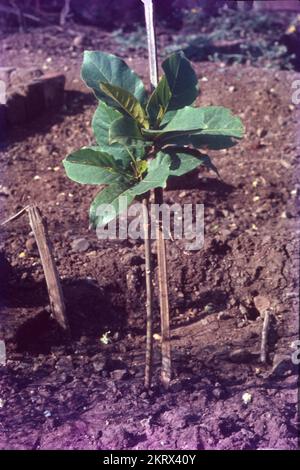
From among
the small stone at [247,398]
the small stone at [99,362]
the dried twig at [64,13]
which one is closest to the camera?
the small stone at [247,398]

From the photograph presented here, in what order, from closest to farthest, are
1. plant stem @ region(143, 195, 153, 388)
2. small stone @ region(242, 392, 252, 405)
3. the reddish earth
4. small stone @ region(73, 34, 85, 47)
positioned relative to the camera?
plant stem @ region(143, 195, 153, 388) < the reddish earth < small stone @ region(242, 392, 252, 405) < small stone @ region(73, 34, 85, 47)

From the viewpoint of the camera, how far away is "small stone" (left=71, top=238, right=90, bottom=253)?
10.4ft

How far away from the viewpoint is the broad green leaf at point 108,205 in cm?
186

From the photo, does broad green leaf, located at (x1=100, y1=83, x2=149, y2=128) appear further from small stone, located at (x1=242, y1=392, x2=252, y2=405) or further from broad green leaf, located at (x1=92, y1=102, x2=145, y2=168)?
small stone, located at (x1=242, y1=392, x2=252, y2=405)

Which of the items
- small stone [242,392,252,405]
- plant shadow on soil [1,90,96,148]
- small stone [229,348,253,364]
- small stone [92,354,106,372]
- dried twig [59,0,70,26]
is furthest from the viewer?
dried twig [59,0,70,26]

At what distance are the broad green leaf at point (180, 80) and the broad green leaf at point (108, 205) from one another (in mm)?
298

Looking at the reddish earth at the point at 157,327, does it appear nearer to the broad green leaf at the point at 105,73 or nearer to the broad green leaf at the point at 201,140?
the broad green leaf at the point at 201,140

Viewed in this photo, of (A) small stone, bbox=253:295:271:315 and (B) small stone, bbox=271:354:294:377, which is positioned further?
(A) small stone, bbox=253:295:271:315

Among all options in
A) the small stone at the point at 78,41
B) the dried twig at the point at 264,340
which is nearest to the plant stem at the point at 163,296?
the dried twig at the point at 264,340

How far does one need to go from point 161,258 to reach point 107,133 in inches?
17.7

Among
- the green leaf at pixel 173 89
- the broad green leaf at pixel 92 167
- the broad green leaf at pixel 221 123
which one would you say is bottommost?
the broad green leaf at pixel 92 167

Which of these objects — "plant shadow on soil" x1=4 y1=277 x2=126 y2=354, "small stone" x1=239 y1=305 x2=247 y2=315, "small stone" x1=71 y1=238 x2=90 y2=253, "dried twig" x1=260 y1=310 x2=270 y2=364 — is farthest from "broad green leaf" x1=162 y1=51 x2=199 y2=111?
"small stone" x1=71 y1=238 x2=90 y2=253

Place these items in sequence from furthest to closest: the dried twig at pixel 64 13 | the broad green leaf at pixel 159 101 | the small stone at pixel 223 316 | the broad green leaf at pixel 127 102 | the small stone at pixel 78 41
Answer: the dried twig at pixel 64 13 < the small stone at pixel 78 41 < the small stone at pixel 223 316 < the broad green leaf at pixel 159 101 < the broad green leaf at pixel 127 102
